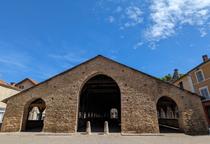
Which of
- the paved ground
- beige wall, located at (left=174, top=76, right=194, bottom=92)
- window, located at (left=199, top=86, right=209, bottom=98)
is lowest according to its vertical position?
the paved ground


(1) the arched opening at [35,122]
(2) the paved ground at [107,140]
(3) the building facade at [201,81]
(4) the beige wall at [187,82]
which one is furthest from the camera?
(4) the beige wall at [187,82]

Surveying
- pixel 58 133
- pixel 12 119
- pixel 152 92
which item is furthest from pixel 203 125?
pixel 12 119

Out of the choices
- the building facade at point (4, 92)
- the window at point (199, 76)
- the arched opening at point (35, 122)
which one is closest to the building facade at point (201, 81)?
the window at point (199, 76)

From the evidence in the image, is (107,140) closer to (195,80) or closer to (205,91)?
(205,91)

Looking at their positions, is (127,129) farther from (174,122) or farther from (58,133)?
(174,122)

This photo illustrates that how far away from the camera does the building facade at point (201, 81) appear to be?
1830cm

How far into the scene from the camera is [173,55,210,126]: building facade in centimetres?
1830

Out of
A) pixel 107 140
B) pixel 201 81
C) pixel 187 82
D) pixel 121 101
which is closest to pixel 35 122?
pixel 121 101

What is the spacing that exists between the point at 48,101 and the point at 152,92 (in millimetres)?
9124

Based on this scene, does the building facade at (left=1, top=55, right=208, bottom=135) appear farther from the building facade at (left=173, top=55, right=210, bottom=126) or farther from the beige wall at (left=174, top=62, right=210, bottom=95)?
the beige wall at (left=174, top=62, right=210, bottom=95)

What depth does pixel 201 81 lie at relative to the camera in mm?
19188

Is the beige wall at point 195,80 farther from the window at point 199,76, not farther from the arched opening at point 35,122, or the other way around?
the arched opening at point 35,122

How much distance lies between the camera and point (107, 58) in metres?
14.4

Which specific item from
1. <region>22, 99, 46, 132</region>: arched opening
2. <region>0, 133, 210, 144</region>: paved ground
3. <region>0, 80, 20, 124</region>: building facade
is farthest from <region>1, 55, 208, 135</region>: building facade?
<region>0, 80, 20, 124</region>: building facade
